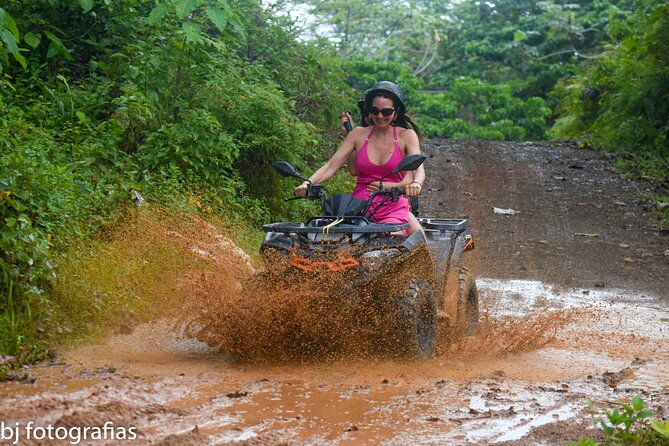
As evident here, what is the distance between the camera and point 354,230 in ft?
20.1

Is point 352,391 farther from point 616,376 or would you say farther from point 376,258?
point 616,376

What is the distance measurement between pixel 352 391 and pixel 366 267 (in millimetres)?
892

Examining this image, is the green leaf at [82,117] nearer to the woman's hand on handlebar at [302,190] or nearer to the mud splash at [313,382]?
the mud splash at [313,382]

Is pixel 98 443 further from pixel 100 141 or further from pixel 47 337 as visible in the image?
pixel 100 141

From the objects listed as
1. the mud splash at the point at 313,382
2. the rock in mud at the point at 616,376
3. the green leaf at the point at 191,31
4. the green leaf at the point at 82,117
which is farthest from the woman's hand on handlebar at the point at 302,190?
the green leaf at the point at 82,117

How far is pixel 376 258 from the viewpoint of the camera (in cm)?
602

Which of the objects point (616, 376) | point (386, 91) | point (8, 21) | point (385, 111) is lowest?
point (616, 376)

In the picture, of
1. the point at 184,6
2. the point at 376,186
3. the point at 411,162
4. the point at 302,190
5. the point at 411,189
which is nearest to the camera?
the point at 411,162

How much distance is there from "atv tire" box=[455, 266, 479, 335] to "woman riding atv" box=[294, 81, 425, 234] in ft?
2.67

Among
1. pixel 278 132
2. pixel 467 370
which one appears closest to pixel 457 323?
pixel 467 370

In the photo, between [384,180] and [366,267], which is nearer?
[366,267]

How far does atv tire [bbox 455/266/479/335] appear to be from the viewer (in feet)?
23.6

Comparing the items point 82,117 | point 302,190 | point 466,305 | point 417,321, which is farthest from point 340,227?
point 82,117

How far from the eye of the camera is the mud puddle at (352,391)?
14.8ft
